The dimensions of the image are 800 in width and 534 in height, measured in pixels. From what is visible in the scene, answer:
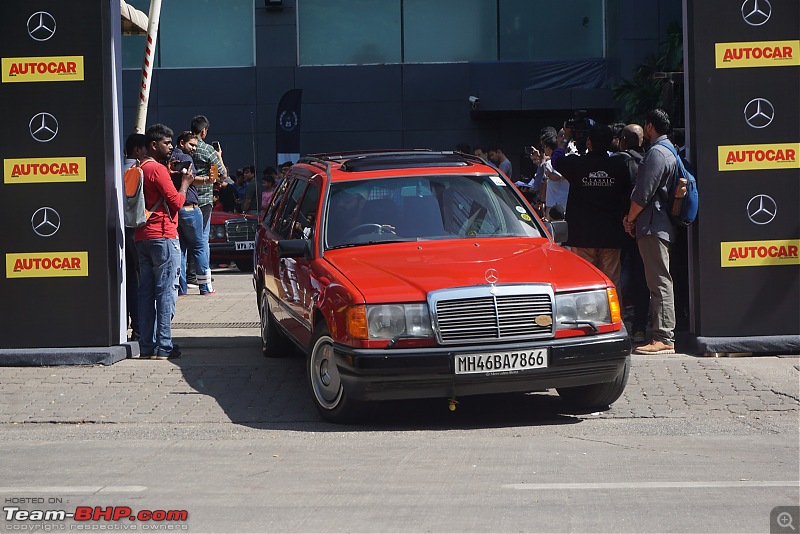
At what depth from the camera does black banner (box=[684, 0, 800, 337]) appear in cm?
980

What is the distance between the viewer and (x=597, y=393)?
26.0 ft

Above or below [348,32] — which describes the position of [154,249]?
below

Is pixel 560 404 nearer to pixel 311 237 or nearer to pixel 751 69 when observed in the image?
pixel 311 237

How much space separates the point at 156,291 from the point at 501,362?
159 inches

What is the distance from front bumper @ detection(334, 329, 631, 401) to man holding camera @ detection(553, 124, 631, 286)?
303 centimetres

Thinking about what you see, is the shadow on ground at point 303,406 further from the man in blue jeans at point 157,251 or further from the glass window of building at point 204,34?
Result: the glass window of building at point 204,34

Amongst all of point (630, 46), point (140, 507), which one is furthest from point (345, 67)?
point (140, 507)

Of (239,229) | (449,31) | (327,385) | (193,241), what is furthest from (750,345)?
(449,31)

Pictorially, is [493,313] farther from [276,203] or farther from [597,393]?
[276,203]

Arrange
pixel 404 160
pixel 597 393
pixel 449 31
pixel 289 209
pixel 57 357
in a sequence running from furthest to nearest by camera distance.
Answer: pixel 449 31
pixel 57 357
pixel 289 209
pixel 404 160
pixel 597 393

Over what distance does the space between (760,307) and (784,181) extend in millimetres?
1083

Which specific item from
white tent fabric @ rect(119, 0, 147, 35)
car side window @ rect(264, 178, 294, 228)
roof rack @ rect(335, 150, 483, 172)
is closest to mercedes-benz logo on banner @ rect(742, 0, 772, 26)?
roof rack @ rect(335, 150, 483, 172)

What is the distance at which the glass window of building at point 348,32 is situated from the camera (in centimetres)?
2864

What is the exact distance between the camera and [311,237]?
27.9ft
